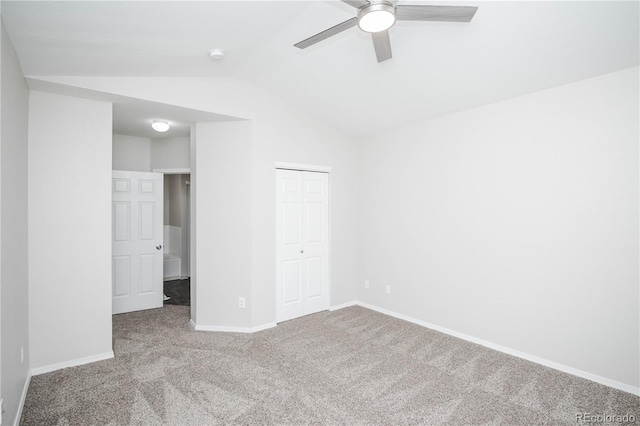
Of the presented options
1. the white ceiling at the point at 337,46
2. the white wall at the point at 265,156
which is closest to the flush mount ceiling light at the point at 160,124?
the white wall at the point at 265,156

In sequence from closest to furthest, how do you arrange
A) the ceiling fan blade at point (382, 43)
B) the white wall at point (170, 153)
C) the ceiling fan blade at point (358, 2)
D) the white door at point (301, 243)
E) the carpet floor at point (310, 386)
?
1. the ceiling fan blade at point (358, 2)
2. the ceiling fan blade at point (382, 43)
3. the carpet floor at point (310, 386)
4. the white door at point (301, 243)
5. the white wall at point (170, 153)

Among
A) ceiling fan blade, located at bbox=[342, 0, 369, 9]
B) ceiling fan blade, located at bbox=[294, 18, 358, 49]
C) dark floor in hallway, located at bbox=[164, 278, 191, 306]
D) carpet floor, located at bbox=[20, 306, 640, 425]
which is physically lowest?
carpet floor, located at bbox=[20, 306, 640, 425]

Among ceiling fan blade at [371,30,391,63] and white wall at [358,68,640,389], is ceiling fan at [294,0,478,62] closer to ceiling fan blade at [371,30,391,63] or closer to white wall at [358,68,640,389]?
ceiling fan blade at [371,30,391,63]

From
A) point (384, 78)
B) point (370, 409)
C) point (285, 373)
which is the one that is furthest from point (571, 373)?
point (384, 78)

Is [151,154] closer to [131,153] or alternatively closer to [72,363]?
[131,153]

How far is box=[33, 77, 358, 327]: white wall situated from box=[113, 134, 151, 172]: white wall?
5.56 ft

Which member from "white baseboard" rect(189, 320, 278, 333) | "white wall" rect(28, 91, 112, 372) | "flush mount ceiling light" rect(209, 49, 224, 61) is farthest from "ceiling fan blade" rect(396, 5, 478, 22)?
"white baseboard" rect(189, 320, 278, 333)

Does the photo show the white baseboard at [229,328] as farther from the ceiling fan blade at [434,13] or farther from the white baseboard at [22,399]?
the ceiling fan blade at [434,13]

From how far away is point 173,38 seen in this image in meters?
2.52

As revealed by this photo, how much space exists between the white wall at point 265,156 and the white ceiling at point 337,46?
169 mm

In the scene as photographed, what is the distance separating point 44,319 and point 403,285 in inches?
149

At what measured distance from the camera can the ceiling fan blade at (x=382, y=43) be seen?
2158mm

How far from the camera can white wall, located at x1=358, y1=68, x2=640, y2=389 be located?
2.69 metres

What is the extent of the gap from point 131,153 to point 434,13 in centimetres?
486
